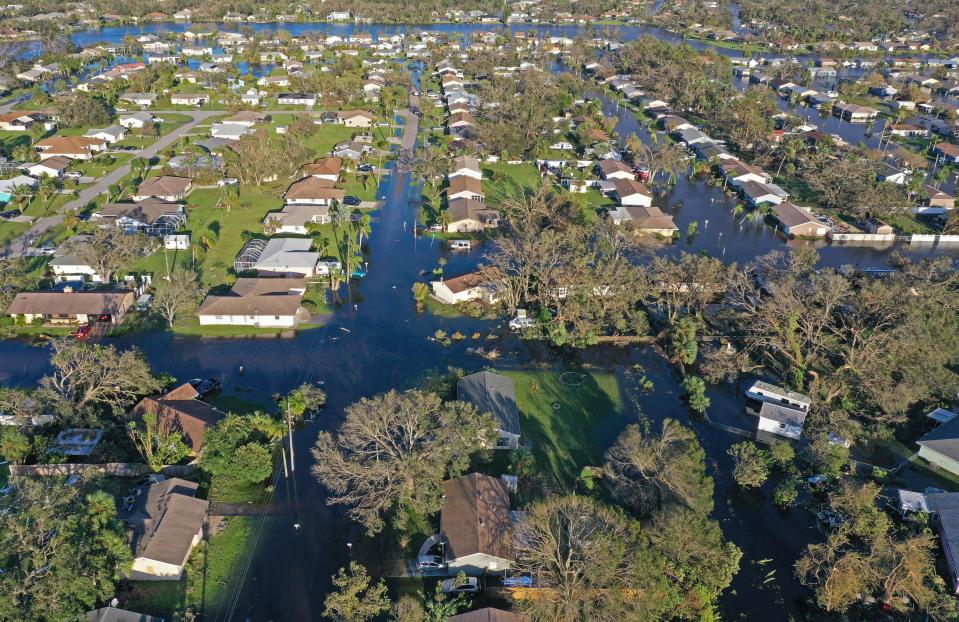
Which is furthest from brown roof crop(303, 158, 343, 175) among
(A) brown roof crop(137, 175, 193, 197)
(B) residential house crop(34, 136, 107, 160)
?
(B) residential house crop(34, 136, 107, 160)

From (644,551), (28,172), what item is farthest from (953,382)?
(28,172)

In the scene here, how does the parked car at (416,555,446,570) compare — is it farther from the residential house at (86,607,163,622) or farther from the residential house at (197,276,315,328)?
the residential house at (197,276,315,328)

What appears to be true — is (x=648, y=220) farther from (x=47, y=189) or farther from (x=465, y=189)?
(x=47, y=189)

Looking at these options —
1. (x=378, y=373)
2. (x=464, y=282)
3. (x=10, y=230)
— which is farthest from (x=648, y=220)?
(x=10, y=230)

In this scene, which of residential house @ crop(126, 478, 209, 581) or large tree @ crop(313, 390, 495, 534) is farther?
large tree @ crop(313, 390, 495, 534)

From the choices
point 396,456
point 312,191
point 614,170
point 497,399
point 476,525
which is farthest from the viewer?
point 614,170

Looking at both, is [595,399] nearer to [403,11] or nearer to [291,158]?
[291,158]
